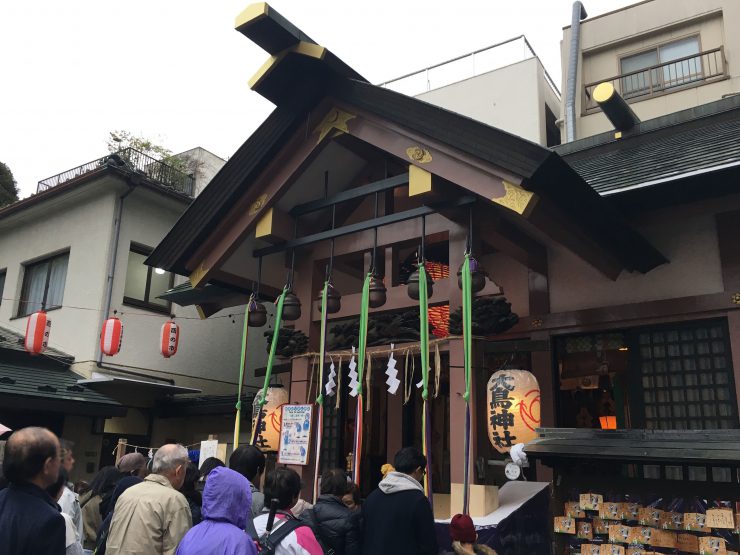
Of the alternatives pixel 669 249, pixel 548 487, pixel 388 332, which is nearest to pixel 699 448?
pixel 548 487

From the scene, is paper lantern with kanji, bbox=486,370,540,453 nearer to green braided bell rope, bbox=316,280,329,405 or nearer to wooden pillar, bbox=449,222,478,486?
wooden pillar, bbox=449,222,478,486

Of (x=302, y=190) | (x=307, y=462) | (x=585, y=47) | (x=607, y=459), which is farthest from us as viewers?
(x=585, y=47)

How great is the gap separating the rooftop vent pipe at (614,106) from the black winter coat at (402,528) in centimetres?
654

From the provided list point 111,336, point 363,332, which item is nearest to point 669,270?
point 363,332

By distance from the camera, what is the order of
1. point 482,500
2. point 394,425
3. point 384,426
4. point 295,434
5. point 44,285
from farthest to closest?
point 44,285
point 384,426
point 394,425
point 295,434
point 482,500

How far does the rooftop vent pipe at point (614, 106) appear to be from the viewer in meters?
9.16

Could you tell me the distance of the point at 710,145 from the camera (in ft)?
25.0

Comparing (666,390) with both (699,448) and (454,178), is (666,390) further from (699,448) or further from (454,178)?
(454,178)

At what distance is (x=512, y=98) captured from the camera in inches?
885

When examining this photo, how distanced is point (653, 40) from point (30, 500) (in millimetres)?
23172

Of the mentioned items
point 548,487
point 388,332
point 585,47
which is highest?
point 585,47

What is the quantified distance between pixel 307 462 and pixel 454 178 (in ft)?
13.7

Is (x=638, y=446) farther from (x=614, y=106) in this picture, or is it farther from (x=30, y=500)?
(x=614, y=106)

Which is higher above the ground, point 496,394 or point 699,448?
point 496,394
